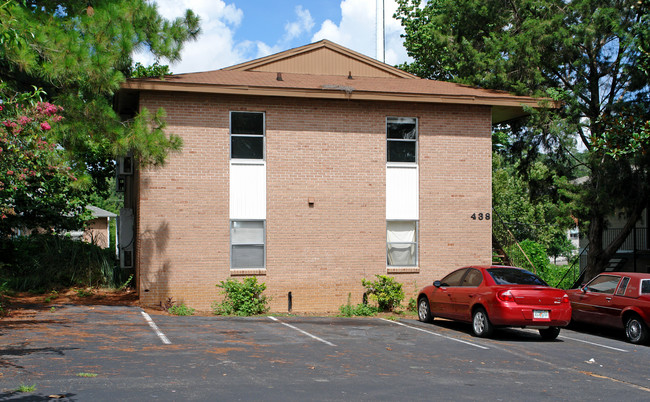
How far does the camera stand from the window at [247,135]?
1733 centimetres

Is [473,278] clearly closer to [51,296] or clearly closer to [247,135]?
[247,135]

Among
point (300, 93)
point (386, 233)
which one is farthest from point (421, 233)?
point (300, 93)

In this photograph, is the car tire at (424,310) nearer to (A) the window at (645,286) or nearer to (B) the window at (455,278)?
(B) the window at (455,278)

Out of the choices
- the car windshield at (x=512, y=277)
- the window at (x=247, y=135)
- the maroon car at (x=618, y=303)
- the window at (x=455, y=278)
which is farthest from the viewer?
the window at (x=247, y=135)

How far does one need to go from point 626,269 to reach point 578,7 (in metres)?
9.69

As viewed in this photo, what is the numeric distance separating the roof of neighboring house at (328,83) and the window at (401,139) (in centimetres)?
86

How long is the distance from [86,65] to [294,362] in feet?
24.2

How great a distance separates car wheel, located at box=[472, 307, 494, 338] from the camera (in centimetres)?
1293

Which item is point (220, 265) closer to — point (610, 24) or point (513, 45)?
point (513, 45)

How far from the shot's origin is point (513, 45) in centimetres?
2080

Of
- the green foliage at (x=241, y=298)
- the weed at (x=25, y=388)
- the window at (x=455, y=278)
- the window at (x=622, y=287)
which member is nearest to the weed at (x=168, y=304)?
the green foliage at (x=241, y=298)

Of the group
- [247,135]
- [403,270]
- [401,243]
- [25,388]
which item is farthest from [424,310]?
[25,388]

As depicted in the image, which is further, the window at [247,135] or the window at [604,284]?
the window at [247,135]

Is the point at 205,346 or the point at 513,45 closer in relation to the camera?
the point at 205,346
